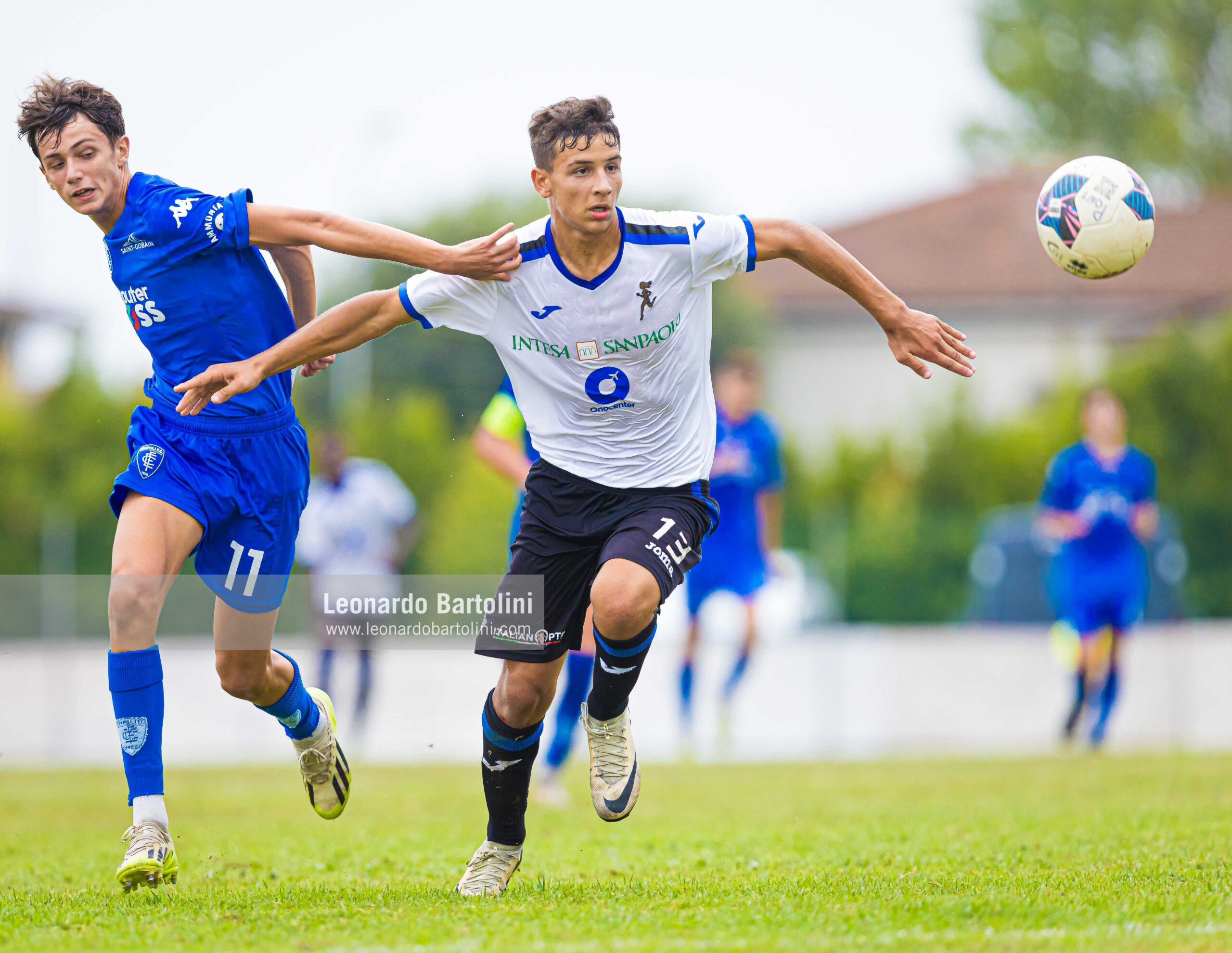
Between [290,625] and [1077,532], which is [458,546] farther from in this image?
[1077,532]

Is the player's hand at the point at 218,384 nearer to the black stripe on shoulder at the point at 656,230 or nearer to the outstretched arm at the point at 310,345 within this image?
the outstretched arm at the point at 310,345

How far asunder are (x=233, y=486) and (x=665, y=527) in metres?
1.68

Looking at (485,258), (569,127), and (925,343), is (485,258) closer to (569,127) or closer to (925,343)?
(569,127)

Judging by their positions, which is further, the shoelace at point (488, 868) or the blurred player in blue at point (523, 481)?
the blurred player in blue at point (523, 481)

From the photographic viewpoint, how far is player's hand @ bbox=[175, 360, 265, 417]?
496 cm

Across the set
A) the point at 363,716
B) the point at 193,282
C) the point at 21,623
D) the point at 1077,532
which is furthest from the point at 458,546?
the point at 193,282

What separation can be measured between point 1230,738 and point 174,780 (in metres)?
10.1

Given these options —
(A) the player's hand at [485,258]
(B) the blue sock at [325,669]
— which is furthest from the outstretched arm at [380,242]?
(B) the blue sock at [325,669]

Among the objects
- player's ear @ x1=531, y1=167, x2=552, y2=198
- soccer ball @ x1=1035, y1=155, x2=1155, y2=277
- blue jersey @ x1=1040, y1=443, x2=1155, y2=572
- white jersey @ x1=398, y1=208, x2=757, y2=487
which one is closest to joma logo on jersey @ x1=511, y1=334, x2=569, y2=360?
white jersey @ x1=398, y1=208, x2=757, y2=487

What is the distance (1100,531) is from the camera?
468 inches

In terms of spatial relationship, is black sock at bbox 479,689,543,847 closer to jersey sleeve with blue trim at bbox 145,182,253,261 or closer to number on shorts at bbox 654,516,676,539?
number on shorts at bbox 654,516,676,539

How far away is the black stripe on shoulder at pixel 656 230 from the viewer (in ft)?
16.5

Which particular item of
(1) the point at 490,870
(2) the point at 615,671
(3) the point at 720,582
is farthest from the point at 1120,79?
(1) the point at 490,870

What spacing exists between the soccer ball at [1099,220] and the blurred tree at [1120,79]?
32.3 meters
